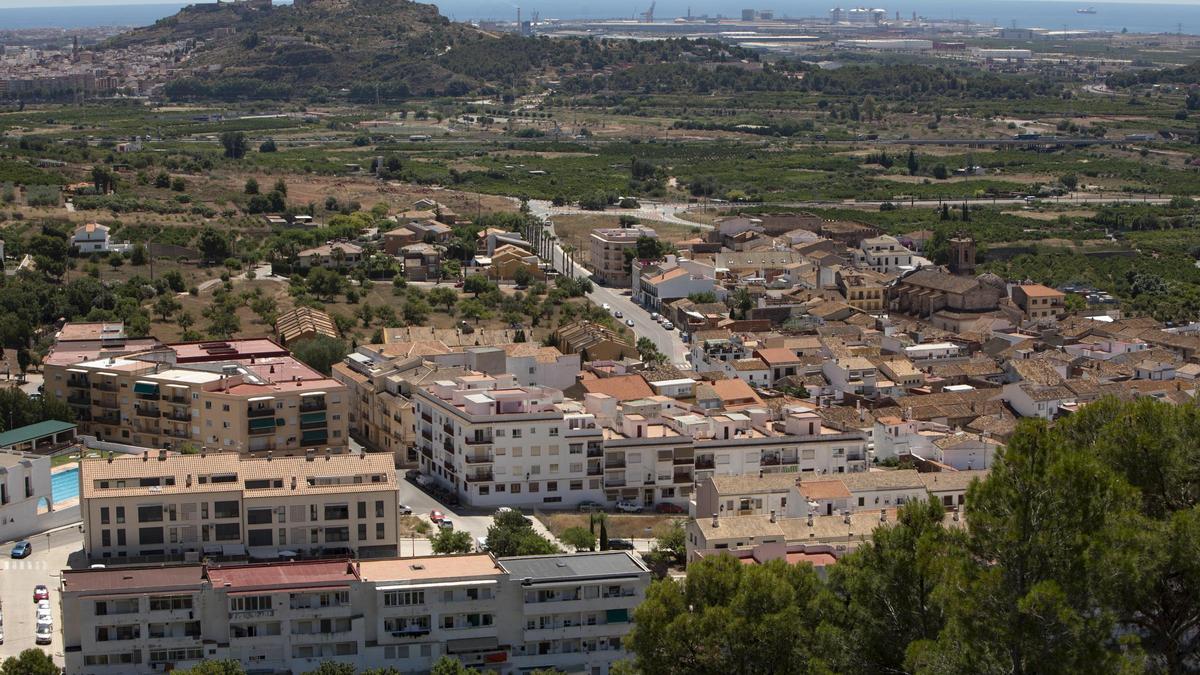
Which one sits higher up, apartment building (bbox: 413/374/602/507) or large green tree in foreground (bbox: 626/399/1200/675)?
large green tree in foreground (bbox: 626/399/1200/675)

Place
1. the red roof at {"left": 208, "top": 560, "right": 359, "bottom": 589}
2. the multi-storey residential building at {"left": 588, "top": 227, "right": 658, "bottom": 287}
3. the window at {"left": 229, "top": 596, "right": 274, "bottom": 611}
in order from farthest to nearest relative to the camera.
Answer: the multi-storey residential building at {"left": 588, "top": 227, "right": 658, "bottom": 287}, the red roof at {"left": 208, "top": 560, "right": 359, "bottom": 589}, the window at {"left": 229, "top": 596, "right": 274, "bottom": 611}

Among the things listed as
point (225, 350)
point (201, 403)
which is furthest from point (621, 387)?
point (201, 403)

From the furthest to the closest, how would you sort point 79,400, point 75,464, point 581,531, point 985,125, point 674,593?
point 985,125
point 79,400
point 75,464
point 581,531
point 674,593

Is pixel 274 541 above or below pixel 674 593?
below

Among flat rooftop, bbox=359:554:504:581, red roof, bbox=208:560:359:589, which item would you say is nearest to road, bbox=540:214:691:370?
flat rooftop, bbox=359:554:504:581

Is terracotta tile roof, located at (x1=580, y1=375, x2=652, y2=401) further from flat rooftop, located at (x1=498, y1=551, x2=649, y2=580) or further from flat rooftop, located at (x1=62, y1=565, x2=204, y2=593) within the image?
flat rooftop, located at (x1=62, y1=565, x2=204, y2=593)

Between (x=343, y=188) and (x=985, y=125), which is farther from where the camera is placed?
(x=985, y=125)

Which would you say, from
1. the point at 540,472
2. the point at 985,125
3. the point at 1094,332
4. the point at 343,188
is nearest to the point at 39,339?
the point at 540,472

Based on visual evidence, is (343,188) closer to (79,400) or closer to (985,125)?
(79,400)
